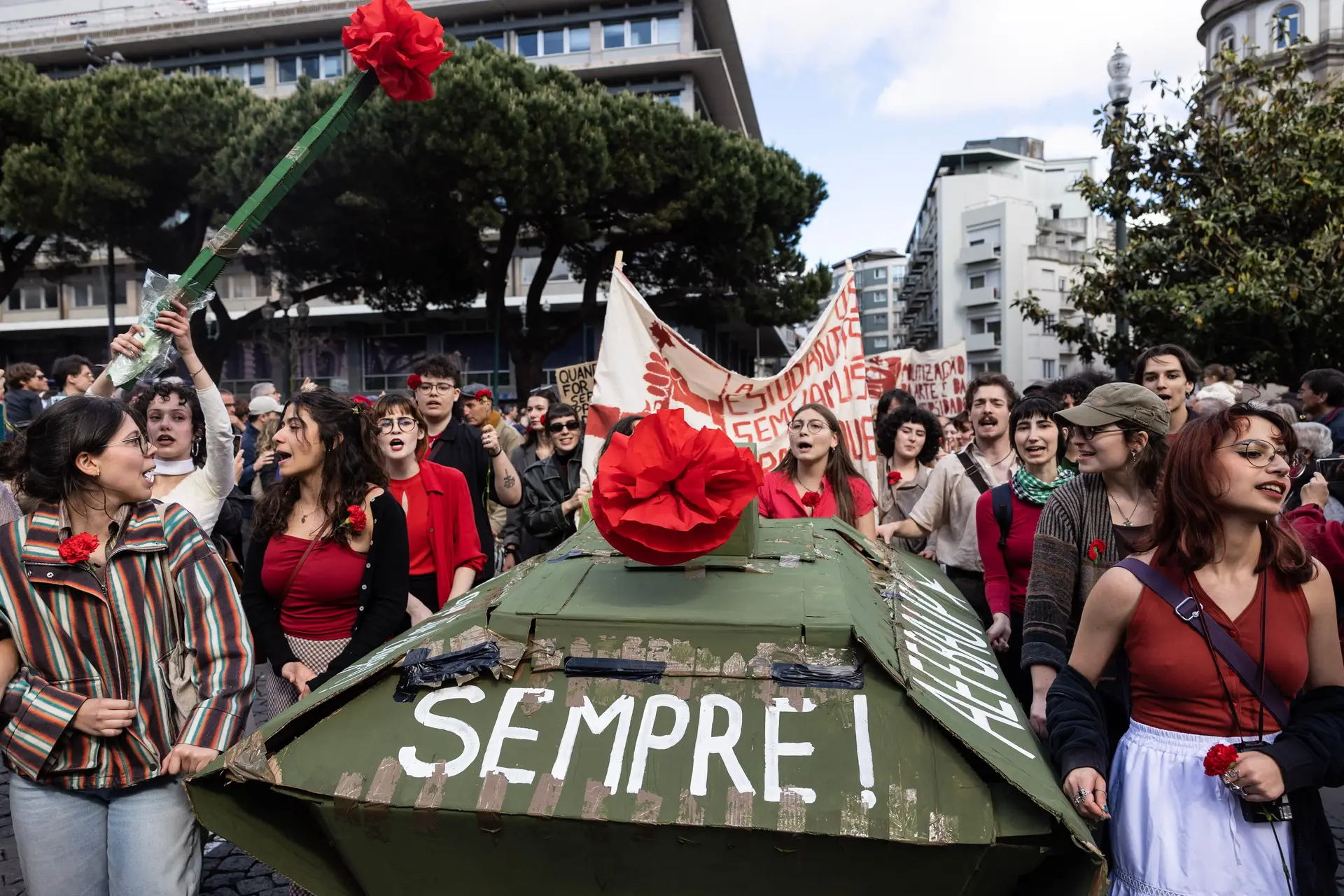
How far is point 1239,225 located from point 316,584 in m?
13.2

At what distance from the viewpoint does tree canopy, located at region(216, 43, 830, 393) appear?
65.8 ft

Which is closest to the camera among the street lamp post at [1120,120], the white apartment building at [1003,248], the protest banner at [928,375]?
the street lamp post at [1120,120]

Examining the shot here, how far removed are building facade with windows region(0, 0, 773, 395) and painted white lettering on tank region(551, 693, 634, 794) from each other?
1365 inches

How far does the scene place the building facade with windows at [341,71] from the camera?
39.6 metres

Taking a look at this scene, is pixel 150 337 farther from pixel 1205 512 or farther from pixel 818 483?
pixel 1205 512

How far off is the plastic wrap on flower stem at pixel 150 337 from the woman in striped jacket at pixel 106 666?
3.10 ft

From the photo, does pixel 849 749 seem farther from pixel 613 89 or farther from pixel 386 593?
pixel 613 89

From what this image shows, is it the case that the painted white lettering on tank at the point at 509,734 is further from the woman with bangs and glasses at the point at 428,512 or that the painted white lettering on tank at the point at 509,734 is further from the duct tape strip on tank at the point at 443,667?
the woman with bangs and glasses at the point at 428,512

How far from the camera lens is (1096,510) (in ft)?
10.4

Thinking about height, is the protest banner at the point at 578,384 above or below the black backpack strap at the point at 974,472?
above

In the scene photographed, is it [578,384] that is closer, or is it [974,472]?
[974,472]

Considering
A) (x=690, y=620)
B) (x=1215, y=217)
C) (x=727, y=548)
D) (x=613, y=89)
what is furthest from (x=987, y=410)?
(x=613, y=89)

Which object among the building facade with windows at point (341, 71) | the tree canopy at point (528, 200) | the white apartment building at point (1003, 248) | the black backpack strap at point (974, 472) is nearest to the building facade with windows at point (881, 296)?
the white apartment building at point (1003, 248)

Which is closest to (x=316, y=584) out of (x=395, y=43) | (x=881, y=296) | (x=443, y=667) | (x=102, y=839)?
(x=102, y=839)
